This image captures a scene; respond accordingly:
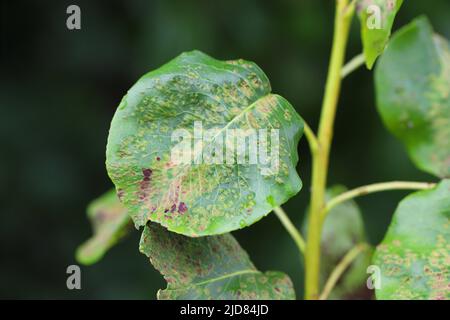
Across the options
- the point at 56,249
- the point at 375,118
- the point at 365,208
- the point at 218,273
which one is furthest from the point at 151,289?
the point at 218,273

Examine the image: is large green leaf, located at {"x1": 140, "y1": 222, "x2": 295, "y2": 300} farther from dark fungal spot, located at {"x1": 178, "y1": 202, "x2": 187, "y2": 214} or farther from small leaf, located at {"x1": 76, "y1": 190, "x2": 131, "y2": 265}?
small leaf, located at {"x1": 76, "y1": 190, "x2": 131, "y2": 265}

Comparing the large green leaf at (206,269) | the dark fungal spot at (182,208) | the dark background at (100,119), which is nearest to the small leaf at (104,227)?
the large green leaf at (206,269)

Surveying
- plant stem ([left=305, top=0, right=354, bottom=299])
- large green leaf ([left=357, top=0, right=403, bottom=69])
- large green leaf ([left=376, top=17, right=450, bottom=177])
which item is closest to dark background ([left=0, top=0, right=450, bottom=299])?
large green leaf ([left=376, top=17, right=450, bottom=177])

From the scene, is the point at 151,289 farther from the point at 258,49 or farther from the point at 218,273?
the point at 218,273

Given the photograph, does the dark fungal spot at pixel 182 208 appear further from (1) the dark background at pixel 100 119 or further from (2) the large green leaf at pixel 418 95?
(1) the dark background at pixel 100 119

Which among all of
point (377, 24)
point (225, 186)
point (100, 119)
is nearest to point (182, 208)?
point (225, 186)

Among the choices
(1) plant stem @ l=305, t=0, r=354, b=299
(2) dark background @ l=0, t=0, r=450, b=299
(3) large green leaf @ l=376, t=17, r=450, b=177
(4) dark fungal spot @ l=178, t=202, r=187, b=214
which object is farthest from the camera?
(2) dark background @ l=0, t=0, r=450, b=299
